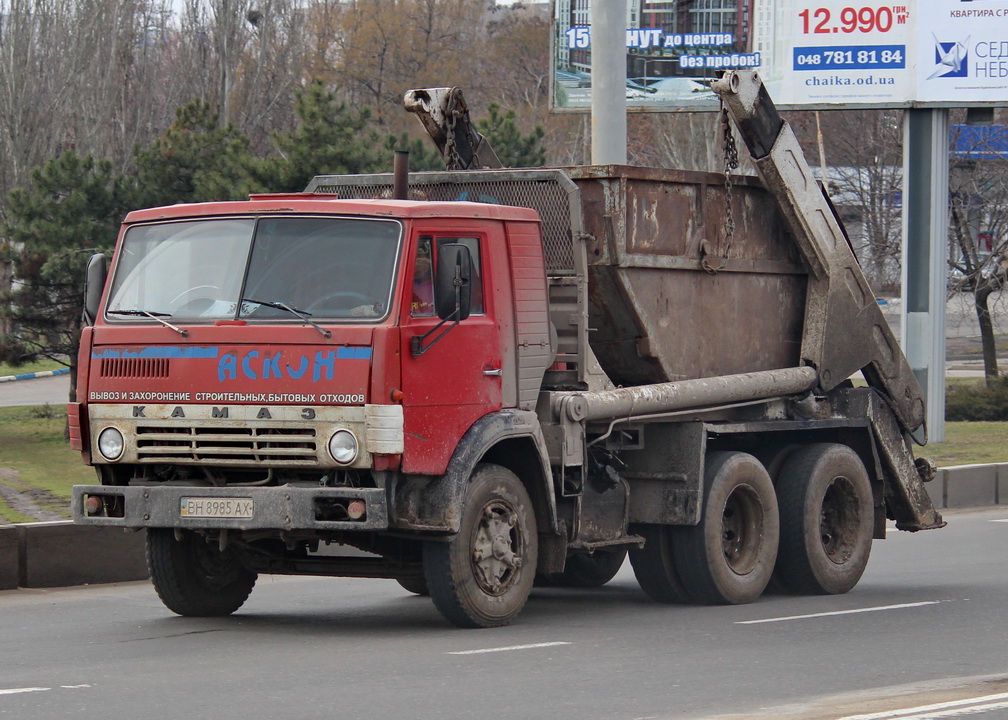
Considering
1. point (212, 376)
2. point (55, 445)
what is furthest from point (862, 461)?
point (55, 445)

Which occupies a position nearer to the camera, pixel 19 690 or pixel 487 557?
pixel 19 690

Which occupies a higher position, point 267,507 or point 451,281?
point 451,281

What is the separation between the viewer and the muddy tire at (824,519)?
11391 millimetres

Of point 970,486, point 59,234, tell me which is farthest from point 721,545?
point 59,234

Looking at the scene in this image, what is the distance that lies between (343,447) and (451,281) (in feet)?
3.41

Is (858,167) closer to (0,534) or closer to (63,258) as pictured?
(63,258)

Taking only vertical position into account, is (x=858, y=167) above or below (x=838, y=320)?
above

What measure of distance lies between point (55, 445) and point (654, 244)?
1359 cm

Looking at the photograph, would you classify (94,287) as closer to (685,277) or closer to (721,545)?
(685,277)

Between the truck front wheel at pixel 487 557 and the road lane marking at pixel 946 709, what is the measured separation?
2.83 m

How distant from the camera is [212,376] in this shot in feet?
28.7

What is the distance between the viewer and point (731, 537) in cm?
1111

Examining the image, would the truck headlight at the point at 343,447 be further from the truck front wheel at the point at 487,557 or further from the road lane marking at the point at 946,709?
the road lane marking at the point at 946,709

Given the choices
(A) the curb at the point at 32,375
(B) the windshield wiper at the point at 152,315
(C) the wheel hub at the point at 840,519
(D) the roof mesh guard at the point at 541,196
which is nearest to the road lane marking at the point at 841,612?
(C) the wheel hub at the point at 840,519
